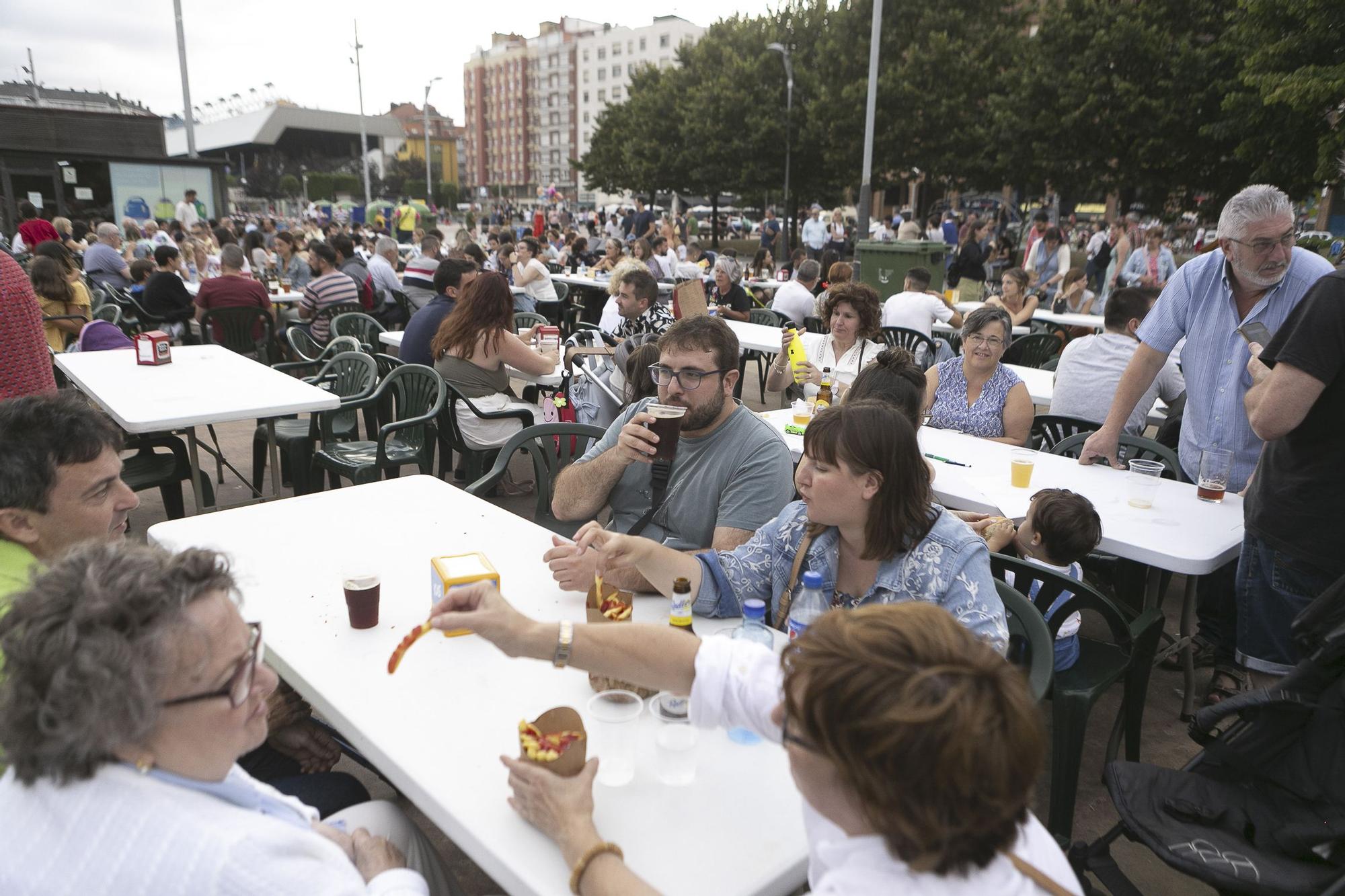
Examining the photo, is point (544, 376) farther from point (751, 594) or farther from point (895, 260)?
point (895, 260)

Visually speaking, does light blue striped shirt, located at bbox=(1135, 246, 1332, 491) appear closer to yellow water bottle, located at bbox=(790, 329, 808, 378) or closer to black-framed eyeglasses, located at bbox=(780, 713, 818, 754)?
yellow water bottle, located at bbox=(790, 329, 808, 378)

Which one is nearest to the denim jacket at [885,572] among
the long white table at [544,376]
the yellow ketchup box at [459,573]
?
the yellow ketchup box at [459,573]

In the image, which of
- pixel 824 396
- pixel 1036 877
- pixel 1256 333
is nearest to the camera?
pixel 1036 877

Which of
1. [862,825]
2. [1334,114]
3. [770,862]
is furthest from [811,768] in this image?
[1334,114]

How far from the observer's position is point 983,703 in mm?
897

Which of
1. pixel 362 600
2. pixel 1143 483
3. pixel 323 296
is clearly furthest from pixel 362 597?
pixel 323 296

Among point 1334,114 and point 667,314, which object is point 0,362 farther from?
point 1334,114

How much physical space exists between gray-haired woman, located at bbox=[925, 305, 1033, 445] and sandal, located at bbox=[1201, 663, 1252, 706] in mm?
1555

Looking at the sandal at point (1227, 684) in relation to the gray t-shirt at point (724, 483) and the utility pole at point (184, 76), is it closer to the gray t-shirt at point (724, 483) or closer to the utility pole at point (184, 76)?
the gray t-shirt at point (724, 483)

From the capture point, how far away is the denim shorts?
2.51m

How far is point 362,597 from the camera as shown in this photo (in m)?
2.01

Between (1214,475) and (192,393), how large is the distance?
480 centimetres

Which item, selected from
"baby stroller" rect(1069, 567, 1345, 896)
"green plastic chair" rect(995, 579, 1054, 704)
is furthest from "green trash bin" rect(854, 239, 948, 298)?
"baby stroller" rect(1069, 567, 1345, 896)

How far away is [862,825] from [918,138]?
22.7m
